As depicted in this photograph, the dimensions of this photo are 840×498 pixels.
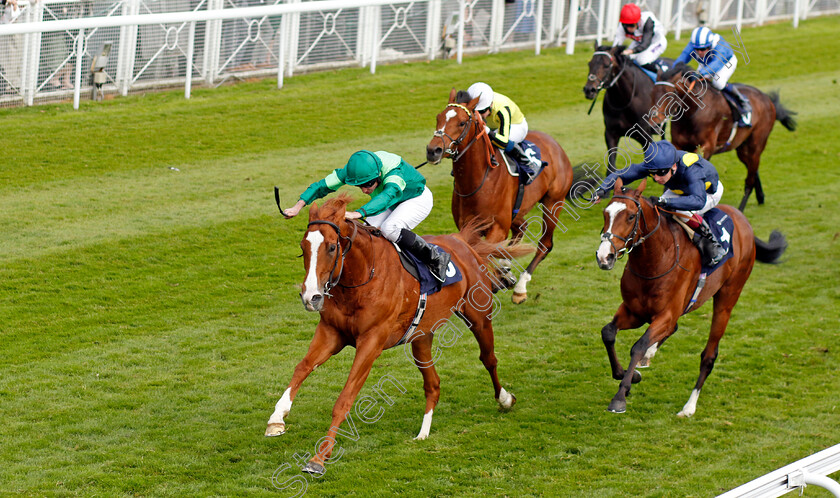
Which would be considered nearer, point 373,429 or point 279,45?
point 373,429

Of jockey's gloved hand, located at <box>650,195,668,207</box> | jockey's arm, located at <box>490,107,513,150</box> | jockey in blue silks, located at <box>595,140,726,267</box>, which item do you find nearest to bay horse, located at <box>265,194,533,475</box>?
jockey in blue silks, located at <box>595,140,726,267</box>

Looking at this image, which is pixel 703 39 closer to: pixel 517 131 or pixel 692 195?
pixel 517 131

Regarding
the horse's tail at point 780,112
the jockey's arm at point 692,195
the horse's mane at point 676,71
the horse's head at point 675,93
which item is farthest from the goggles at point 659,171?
the horse's tail at point 780,112

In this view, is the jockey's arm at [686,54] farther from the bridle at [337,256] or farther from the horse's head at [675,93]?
the bridle at [337,256]

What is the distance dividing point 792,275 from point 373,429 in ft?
18.2

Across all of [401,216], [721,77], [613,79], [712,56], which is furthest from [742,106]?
[401,216]

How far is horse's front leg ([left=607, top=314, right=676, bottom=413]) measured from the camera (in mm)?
6070

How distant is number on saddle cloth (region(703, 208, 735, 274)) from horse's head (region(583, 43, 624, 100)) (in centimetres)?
366

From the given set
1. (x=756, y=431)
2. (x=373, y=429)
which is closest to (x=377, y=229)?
(x=373, y=429)

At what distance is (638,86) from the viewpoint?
1073 centimetres

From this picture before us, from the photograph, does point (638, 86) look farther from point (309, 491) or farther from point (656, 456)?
point (309, 491)

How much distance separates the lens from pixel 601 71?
34.2ft

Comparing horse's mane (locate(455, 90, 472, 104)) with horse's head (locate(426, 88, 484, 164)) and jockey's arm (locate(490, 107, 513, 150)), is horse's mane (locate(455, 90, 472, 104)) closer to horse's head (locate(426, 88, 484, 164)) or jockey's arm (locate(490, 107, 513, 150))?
horse's head (locate(426, 88, 484, 164))

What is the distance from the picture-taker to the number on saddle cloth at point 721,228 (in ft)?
22.3
